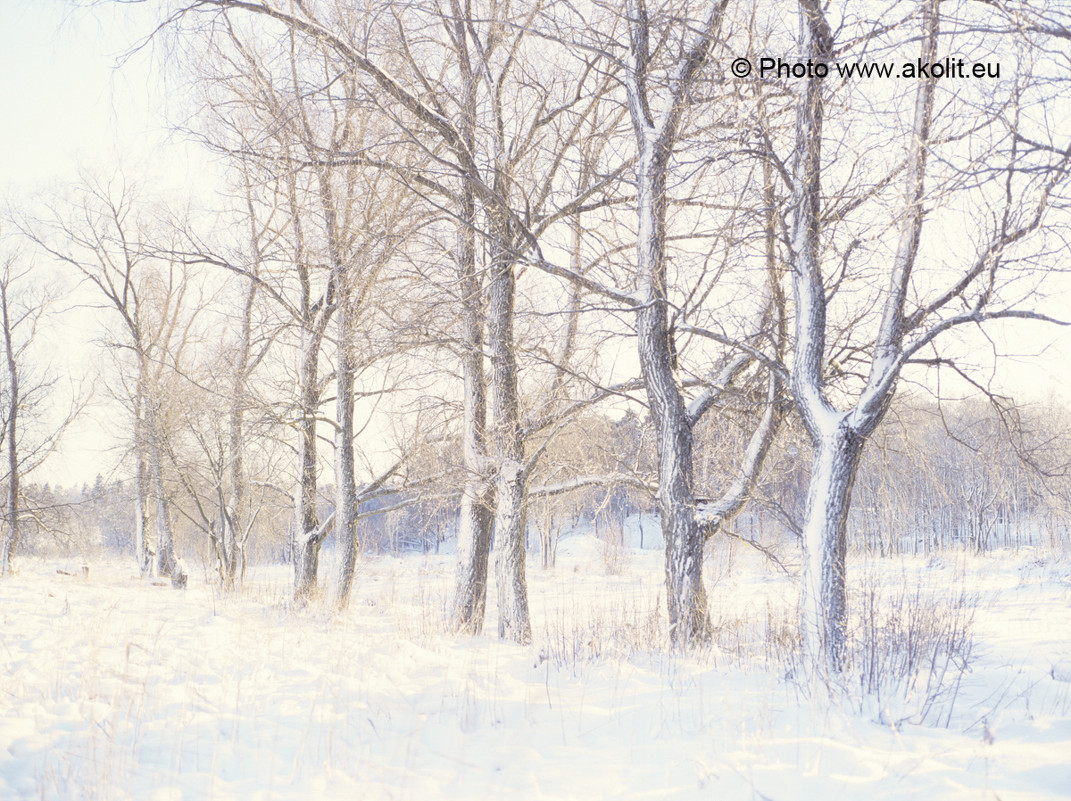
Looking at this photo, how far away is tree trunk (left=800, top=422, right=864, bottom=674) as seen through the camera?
5.26m

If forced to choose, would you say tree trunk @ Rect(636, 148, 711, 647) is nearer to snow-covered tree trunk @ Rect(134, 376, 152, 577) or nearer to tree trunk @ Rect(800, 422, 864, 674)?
tree trunk @ Rect(800, 422, 864, 674)

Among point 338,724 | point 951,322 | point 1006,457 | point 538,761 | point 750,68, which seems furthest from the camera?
point 1006,457

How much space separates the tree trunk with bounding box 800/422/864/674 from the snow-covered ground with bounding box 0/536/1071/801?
0.52m

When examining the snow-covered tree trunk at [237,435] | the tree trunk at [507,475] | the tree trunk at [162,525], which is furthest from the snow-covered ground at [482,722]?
the tree trunk at [162,525]

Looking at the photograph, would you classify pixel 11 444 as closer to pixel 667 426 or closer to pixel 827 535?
pixel 667 426

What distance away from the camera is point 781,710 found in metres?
3.74

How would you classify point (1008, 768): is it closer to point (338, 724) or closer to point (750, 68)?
point (338, 724)

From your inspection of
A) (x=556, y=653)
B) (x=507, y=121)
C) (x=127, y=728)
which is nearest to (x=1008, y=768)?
(x=556, y=653)

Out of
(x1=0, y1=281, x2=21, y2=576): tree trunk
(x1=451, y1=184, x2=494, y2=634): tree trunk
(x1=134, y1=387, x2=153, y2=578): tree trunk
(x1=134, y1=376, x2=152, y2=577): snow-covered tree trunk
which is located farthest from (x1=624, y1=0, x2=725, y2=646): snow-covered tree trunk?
(x1=0, y1=281, x2=21, y2=576): tree trunk

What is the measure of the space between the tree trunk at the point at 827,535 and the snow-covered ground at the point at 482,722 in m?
0.52

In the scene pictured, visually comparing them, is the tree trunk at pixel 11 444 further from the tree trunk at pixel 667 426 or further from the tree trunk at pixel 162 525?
the tree trunk at pixel 667 426

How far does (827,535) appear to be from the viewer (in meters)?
5.45

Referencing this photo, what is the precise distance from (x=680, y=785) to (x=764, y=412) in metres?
4.99

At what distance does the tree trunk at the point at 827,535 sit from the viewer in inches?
207
